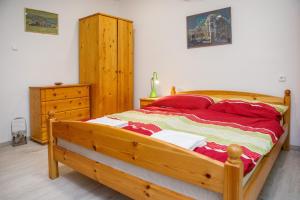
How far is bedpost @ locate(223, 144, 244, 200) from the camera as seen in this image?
107 cm

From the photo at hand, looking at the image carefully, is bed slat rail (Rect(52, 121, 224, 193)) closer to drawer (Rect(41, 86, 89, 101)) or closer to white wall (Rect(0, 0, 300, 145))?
drawer (Rect(41, 86, 89, 101))

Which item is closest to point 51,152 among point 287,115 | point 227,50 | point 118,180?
point 118,180

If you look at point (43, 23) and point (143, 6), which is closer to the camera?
point (43, 23)

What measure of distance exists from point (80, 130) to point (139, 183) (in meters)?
0.72

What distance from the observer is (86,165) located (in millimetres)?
1907

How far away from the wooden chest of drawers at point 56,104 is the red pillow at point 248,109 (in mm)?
2184

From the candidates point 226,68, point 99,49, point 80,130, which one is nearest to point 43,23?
point 99,49

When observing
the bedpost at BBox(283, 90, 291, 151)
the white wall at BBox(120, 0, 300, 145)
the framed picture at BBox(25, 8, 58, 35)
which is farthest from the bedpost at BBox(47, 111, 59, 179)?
the bedpost at BBox(283, 90, 291, 151)

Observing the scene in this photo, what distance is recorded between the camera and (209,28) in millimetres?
3469

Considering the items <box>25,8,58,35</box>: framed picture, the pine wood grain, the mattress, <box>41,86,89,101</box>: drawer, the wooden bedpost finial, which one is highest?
<box>25,8,58,35</box>: framed picture

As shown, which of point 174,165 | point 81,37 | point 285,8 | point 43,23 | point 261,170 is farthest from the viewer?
point 81,37

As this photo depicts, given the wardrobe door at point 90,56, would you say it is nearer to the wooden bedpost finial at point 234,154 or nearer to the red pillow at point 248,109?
the red pillow at point 248,109

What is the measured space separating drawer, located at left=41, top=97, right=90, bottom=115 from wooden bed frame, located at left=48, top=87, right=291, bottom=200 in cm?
118

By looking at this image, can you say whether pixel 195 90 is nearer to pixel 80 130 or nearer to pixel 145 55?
pixel 145 55
